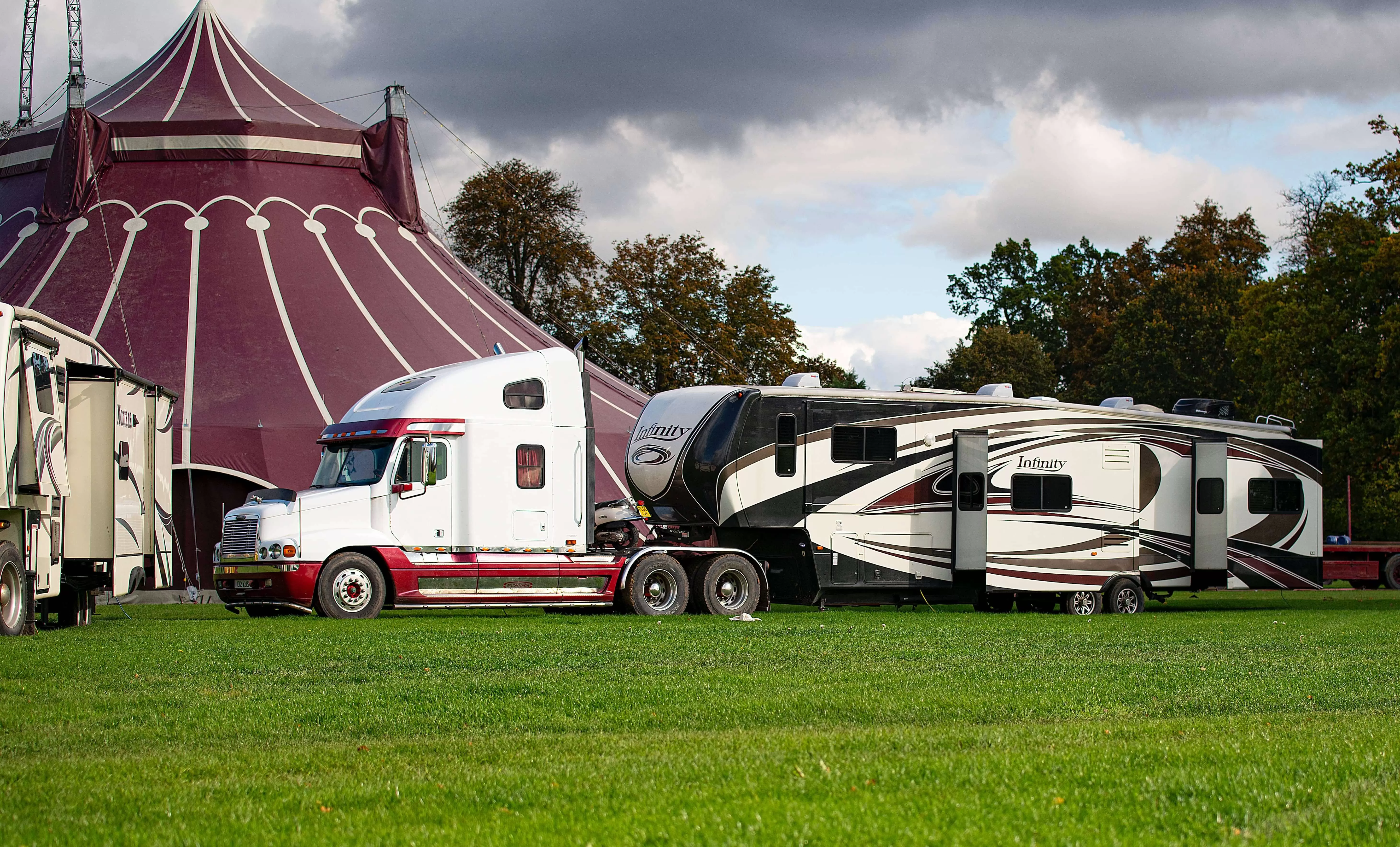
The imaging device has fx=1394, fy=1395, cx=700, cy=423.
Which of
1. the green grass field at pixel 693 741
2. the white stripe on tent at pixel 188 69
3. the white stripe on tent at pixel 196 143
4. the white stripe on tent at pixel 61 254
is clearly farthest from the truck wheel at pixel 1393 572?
the white stripe on tent at pixel 61 254

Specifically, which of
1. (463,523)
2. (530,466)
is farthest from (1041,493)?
(463,523)

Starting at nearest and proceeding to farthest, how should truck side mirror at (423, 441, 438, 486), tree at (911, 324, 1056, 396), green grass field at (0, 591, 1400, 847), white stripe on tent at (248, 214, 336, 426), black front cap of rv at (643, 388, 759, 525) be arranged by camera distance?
1. green grass field at (0, 591, 1400, 847)
2. truck side mirror at (423, 441, 438, 486)
3. black front cap of rv at (643, 388, 759, 525)
4. white stripe on tent at (248, 214, 336, 426)
5. tree at (911, 324, 1056, 396)

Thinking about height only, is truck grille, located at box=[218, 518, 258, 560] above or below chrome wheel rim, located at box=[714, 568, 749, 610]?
above

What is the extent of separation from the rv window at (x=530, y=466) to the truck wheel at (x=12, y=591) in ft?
22.4

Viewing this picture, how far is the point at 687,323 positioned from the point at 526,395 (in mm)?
29855

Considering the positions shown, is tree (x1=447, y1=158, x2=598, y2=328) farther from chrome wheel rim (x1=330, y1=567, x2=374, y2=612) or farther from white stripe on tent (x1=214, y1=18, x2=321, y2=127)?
chrome wheel rim (x1=330, y1=567, x2=374, y2=612)

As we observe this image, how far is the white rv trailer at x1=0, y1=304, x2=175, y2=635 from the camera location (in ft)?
45.2

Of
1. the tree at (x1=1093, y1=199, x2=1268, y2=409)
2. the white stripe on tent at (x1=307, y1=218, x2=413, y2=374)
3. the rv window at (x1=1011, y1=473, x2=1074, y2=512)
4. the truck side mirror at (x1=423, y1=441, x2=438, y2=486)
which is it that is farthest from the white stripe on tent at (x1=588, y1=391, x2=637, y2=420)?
the tree at (x1=1093, y1=199, x2=1268, y2=409)

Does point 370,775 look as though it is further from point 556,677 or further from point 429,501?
point 429,501

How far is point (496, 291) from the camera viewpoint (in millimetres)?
51688

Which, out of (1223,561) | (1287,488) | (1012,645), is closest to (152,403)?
(1012,645)

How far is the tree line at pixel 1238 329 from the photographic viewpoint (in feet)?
87.3

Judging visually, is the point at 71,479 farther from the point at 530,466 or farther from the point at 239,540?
the point at 530,466

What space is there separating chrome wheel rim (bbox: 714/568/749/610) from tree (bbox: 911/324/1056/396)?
1616 inches
